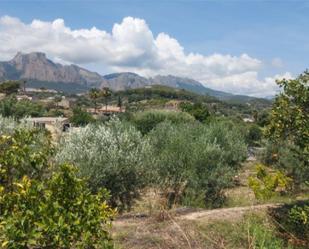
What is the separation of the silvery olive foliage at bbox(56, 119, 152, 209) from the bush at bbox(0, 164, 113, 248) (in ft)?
35.0

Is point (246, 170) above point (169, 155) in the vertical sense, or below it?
below

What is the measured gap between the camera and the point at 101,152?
58.5 feet

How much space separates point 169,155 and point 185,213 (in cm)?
962

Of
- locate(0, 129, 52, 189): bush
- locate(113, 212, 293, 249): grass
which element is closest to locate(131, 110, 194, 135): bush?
locate(113, 212, 293, 249): grass

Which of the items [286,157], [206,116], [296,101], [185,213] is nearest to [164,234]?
[185,213]

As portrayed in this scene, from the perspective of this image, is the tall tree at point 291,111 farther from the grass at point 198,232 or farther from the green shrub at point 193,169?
the green shrub at point 193,169

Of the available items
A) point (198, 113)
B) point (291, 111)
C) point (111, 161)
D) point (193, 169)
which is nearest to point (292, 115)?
point (291, 111)

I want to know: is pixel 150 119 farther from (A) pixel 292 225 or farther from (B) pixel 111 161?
(A) pixel 292 225

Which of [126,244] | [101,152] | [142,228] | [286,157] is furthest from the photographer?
[286,157]

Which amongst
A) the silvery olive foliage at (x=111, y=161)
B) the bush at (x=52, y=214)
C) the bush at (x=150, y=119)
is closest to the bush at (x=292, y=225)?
the bush at (x=52, y=214)

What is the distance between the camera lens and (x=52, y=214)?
589 cm

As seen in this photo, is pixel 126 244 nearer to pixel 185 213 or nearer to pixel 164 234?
pixel 164 234

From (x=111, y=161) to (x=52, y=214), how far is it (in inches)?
458

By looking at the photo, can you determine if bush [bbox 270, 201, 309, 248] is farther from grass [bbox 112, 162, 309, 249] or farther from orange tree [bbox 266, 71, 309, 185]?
orange tree [bbox 266, 71, 309, 185]
